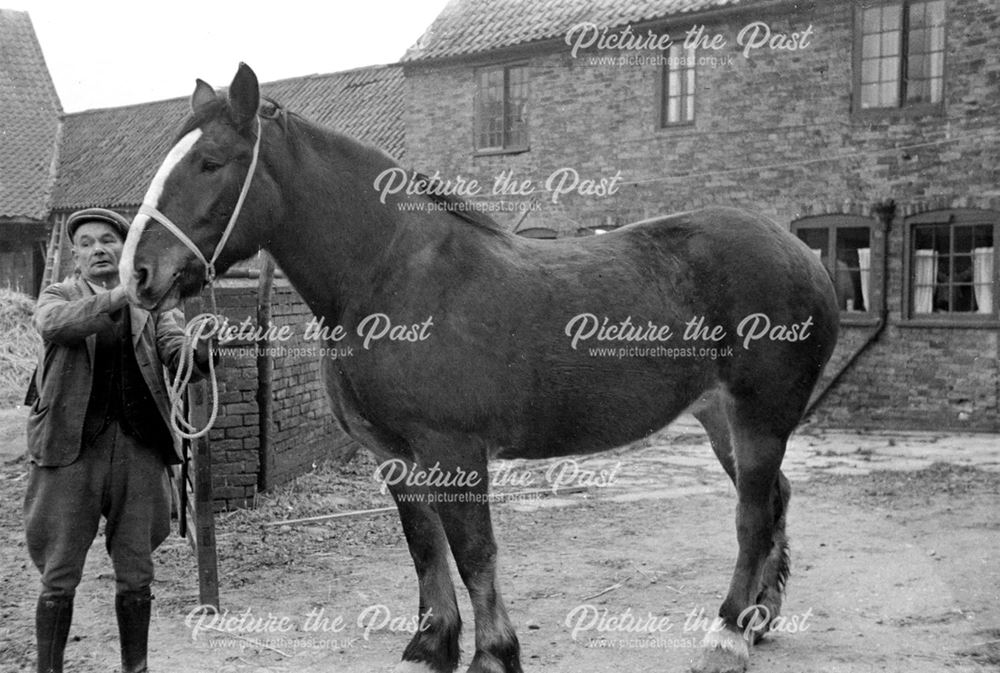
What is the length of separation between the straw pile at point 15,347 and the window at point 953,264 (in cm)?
1356

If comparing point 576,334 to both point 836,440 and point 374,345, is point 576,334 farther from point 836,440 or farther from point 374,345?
point 836,440

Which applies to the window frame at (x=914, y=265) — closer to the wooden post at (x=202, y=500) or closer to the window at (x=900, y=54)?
the window at (x=900, y=54)

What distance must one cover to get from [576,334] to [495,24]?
14292 millimetres

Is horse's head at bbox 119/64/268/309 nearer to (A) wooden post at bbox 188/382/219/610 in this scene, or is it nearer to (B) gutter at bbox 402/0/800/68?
(A) wooden post at bbox 188/382/219/610

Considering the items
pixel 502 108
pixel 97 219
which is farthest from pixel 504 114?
pixel 97 219

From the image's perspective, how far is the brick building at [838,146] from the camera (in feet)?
40.3

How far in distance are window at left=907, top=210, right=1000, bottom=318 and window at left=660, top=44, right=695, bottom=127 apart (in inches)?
160

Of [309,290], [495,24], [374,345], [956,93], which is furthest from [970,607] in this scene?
[495,24]

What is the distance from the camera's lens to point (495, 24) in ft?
55.1

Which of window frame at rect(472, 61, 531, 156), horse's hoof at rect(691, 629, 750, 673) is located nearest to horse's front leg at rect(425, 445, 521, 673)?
horse's hoof at rect(691, 629, 750, 673)

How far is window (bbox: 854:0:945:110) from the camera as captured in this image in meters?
12.6

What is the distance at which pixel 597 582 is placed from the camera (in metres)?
5.46

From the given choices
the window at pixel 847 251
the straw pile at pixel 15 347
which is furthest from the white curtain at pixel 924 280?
the straw pile at pixel 15 347

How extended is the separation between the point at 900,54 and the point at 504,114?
6.95 m
